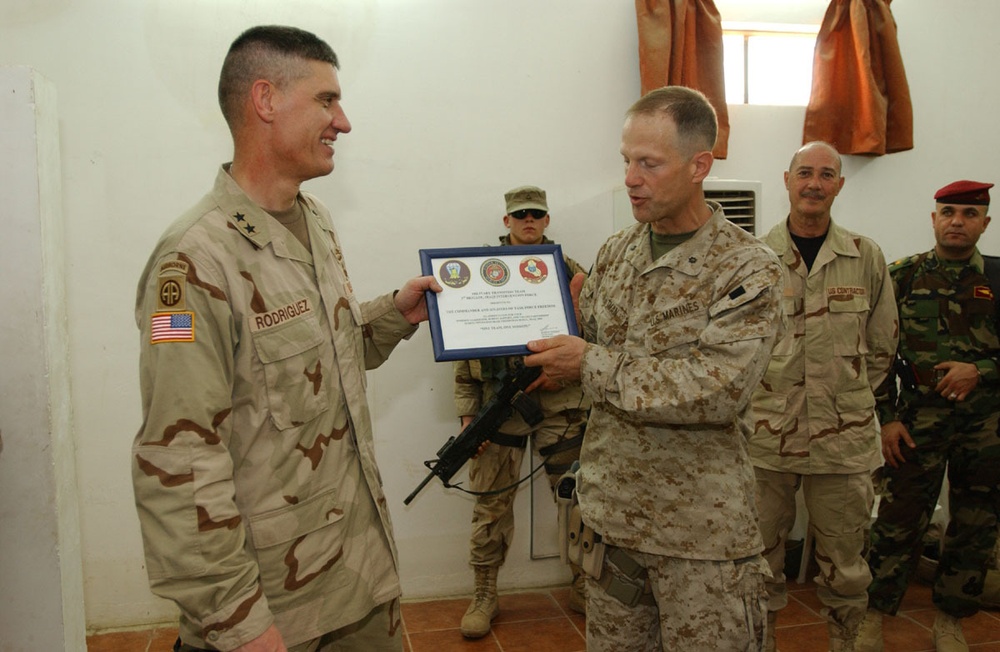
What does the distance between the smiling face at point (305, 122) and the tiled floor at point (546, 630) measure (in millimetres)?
2340

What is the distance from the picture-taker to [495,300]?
7.05 ft

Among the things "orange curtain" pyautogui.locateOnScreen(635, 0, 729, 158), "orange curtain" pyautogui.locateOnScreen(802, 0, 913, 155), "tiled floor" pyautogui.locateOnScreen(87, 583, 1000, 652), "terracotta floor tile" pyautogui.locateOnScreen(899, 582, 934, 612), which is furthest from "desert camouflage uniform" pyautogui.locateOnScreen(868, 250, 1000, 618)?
"orange curtain" pyautogui.locateOnScreen(635, 0, 729, 158)

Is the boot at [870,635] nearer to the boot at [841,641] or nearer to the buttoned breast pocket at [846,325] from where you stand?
the boot at [841,641]

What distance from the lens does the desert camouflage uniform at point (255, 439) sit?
1.30 metres

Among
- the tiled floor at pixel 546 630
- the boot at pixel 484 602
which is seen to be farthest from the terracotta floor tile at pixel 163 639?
the boot at pixel 484 602

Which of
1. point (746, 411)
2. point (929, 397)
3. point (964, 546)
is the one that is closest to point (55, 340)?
point (746, 411)

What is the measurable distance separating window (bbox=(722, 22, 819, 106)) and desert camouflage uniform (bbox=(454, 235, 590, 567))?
1441 mm

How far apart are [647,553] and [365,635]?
0.70m

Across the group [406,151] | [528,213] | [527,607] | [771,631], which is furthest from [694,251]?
[527,607]

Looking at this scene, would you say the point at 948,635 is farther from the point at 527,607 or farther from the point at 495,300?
the point at 495,300

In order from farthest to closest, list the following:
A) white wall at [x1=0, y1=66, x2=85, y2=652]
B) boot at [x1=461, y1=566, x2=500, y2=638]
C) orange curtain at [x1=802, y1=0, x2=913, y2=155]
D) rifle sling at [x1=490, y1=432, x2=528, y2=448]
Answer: orange curtain at [x1=802, y1=0, x2=913, y2=155]
rifle sling at [x1=490, y1=432, x2=528, y2=448]
boot at [x1=461, y1=566, x2=500, y2=638]
white wall at [x1=0, y1=66, x2=85, y2=652]

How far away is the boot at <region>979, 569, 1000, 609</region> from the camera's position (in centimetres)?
357

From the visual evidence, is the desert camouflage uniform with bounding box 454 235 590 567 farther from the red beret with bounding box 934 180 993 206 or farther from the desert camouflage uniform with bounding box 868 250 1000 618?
the red beret with bounding box 934 180 993 206

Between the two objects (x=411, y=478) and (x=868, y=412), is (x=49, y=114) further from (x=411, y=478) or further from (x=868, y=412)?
(x=868, y=412)
